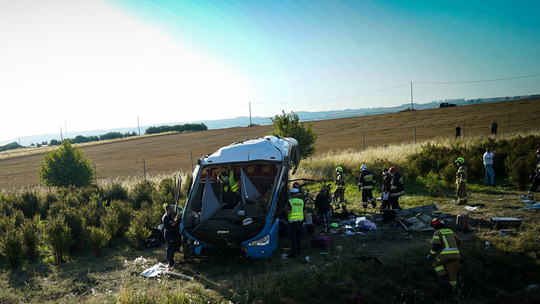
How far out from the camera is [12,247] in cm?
823

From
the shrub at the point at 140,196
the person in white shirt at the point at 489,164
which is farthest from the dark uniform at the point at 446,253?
the shrub at the point at 140,196

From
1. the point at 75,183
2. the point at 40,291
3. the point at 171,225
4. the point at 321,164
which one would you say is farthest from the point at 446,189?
the point at 75,183

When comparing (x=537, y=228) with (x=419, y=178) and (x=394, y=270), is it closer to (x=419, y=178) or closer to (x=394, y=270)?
(x=394, y=270)

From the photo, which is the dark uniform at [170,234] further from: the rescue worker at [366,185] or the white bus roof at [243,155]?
the rescue worker at [366,185]

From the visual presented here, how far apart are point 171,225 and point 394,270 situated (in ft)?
16.8

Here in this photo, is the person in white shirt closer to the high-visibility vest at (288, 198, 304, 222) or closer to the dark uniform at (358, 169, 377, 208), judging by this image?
the dark uniform at (358, 169, 377, 208)

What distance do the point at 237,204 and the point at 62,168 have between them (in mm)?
12916

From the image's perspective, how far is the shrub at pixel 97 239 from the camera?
351 inches

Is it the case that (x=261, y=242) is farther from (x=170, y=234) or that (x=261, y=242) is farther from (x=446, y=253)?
(x=446, y=253)

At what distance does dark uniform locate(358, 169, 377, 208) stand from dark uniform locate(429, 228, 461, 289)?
627 cm

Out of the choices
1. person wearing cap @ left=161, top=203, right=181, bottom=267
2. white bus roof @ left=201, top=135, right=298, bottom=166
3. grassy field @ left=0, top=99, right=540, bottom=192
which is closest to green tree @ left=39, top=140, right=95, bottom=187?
grassy field @ left=0, top=99, right=540, bottom=192

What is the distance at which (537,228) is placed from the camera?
8531mm

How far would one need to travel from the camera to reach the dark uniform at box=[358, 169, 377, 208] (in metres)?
12.7

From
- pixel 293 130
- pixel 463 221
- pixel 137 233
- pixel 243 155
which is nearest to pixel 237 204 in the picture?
pixel 243 155
